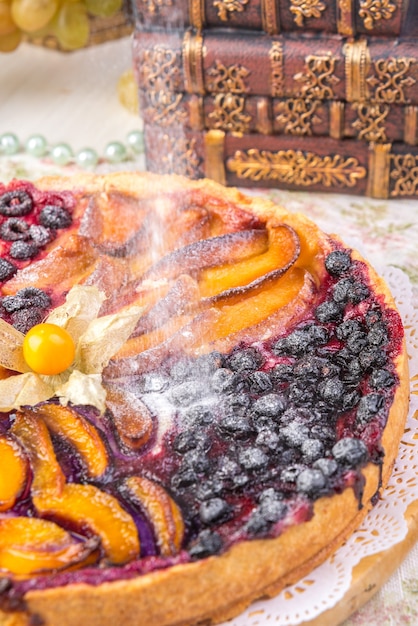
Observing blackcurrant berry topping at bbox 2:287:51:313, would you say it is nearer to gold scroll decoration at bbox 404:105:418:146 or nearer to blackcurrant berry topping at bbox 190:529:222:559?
blackcurrant berry topping at bbox 190:529:222:559

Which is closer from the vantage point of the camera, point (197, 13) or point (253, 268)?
point (253, 268)

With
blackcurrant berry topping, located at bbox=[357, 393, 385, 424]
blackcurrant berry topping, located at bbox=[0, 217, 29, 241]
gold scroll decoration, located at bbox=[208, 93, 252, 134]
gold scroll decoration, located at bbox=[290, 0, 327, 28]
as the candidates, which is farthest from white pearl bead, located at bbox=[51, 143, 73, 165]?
blackcurrant berry topping, located at bbox=[357, 393, 385, 424]

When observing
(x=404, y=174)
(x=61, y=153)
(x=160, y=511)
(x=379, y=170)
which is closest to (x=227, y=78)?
(x=379, y=170)

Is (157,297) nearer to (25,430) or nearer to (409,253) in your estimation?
(25,430)

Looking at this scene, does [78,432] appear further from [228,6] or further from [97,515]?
[228,6]

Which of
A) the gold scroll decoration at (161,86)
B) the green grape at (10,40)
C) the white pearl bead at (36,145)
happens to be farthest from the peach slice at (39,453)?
the green grape at (10,40)

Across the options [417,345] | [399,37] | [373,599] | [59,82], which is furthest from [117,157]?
[373,599]
